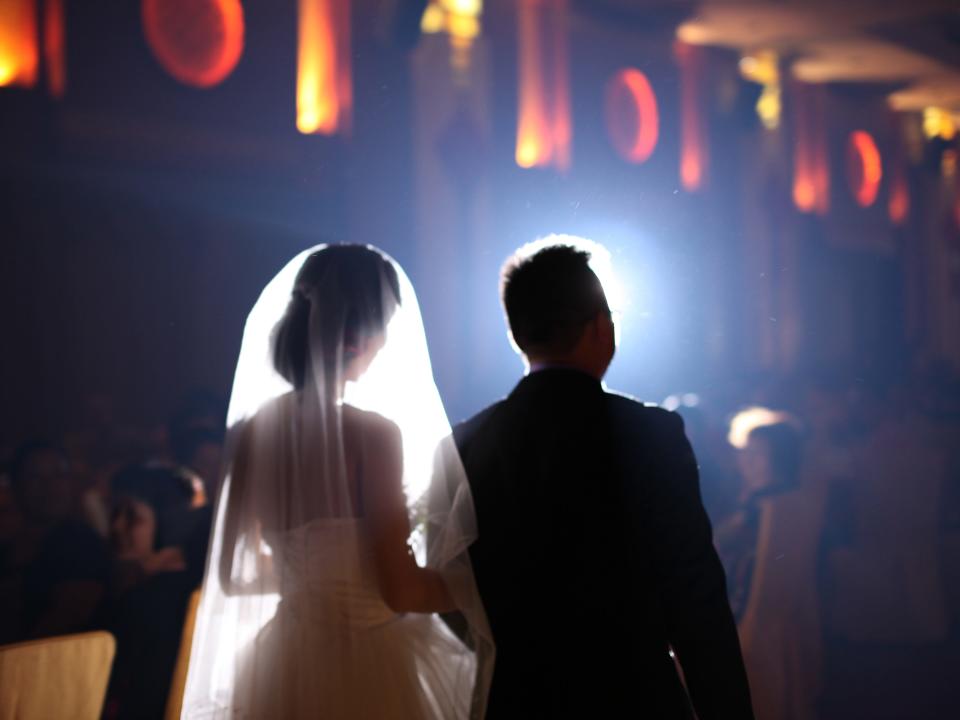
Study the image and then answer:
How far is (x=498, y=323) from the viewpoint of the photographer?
11.9 feet

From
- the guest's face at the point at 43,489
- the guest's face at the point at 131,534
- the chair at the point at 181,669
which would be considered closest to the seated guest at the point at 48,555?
the guest's face at the point at 43,489

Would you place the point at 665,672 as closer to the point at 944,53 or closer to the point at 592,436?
the point at 592,436

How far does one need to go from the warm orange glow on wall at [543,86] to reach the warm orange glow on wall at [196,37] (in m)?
1.06

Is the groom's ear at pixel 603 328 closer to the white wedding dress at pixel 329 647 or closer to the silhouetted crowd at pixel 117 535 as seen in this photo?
the white wedding dress at pixel 329 647

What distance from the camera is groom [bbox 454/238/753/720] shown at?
129 cm

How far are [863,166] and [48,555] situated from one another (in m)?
4.11

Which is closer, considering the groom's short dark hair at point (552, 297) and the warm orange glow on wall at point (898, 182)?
the groom's short dark hair at point (552, 297)

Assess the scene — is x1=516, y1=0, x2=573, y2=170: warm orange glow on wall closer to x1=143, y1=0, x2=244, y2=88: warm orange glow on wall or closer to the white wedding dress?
x1=143, y1=0, x2=244, y2=88: warm orange glow on wall

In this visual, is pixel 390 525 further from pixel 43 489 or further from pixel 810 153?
pixel 810 153

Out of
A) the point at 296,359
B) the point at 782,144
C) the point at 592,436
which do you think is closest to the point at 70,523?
the point at 296,359

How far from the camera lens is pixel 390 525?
1.33m

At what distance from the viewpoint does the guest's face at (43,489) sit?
8.70ft

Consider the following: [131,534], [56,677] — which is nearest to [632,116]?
[131,534]

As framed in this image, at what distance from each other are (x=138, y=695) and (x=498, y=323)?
6.37 feet
